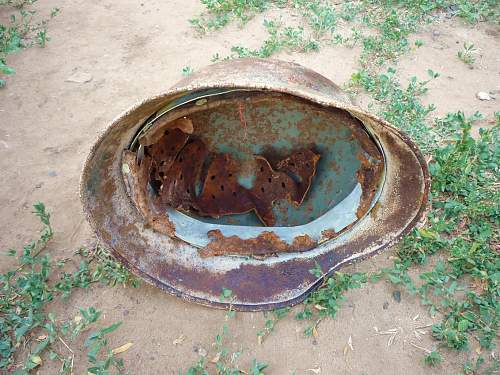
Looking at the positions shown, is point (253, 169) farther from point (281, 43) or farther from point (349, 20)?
point (349, 20)

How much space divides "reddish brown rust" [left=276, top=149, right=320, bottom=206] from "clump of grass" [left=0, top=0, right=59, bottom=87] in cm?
315

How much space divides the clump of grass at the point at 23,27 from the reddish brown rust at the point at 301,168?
10.3 feet

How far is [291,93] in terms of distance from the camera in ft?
5.21

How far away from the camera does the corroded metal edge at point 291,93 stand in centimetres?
162

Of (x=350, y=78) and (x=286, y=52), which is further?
(x=286, y=52)

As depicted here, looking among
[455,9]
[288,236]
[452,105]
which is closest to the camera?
[288,236]

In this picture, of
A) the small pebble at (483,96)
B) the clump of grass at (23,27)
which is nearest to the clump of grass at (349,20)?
the small pebble at (483,96)

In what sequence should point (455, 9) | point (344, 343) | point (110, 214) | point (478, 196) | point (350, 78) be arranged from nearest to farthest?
point (110, 214) → point (344, 343) → point (478, 196) → point (350, 78) → point (455, 9)

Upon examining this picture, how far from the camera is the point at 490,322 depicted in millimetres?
2322

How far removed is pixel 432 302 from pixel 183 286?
140 cm

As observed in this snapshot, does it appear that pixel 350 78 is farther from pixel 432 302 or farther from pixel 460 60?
pixel 432 302

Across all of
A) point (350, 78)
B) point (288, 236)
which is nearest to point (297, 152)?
point (288, 236)

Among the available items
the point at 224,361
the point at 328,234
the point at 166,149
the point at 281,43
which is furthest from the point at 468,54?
the point at 224,361

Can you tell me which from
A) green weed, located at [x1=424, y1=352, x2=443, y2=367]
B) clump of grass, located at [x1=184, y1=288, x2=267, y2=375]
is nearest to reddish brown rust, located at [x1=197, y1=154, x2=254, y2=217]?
clump of grass, located at [x1=184, y1=288, x2=267, y2=375]
